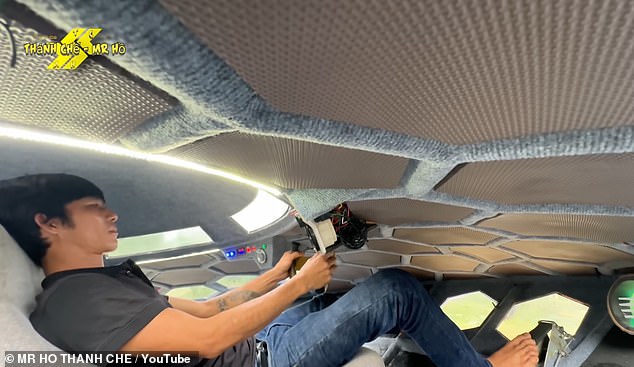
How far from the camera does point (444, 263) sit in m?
2.15

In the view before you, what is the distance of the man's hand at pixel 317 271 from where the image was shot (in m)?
1.29

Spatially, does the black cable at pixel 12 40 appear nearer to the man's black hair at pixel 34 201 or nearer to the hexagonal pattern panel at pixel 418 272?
the man's black hair at pixel 34 201

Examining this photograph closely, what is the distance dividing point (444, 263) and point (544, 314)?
70 centimetres

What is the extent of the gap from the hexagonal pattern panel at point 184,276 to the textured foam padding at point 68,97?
6.63 feet

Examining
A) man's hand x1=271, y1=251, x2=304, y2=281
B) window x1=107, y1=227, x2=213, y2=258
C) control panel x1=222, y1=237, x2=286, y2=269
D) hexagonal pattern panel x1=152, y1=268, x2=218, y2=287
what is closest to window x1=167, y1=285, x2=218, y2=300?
hexagonal pattern panel x1=152, y1=268, x2=218, y2=287

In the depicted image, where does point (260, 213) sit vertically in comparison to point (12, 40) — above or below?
below

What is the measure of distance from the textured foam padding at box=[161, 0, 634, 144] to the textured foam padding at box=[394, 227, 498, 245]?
0.97 metres

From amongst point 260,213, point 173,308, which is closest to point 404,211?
point 173,308

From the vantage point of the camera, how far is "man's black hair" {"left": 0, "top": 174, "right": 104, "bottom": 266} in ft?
3.31

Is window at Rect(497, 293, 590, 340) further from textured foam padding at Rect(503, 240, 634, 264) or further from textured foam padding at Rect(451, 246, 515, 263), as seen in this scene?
textured foam padding at Rect(451, 246, 515, 263)

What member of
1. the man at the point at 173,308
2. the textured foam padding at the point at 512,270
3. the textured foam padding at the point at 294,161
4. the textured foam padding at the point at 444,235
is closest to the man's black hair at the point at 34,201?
the man at the point at 173,308

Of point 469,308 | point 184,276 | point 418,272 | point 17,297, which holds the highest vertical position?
point 17,297

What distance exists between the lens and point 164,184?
74.0 inches

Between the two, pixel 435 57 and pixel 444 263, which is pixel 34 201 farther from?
pixel 444 263
